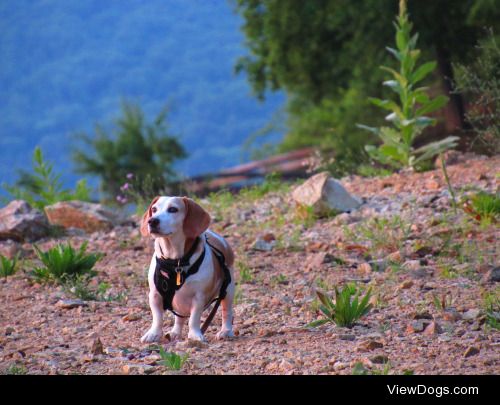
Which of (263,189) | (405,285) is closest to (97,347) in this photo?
(405,285)

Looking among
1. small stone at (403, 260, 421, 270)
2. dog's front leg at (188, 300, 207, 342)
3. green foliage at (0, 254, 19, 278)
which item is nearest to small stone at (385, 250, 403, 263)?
small stone at (403, 260, 421, 270)

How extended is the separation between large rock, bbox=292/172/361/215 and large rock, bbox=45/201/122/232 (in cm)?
262

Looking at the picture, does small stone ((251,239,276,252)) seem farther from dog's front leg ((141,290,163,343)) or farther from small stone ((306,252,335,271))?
dog's front leg ((141,290,163,343))

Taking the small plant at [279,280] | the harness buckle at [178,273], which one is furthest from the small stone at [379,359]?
the small plant at [279,280]

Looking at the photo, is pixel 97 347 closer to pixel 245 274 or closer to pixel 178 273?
pixel 178 273

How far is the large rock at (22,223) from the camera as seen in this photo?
10.6 meters

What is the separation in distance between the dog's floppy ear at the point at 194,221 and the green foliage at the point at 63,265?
Result: 253 cm

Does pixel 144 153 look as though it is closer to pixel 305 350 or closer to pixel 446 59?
pixel 446 59

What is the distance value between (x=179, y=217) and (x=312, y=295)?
186cm

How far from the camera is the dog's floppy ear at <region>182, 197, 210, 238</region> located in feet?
17.7

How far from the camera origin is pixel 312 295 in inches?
271

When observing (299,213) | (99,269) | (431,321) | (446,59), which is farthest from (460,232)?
(446,59)

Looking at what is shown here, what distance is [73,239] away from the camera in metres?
10.6

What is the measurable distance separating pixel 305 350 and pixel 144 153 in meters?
15.9
